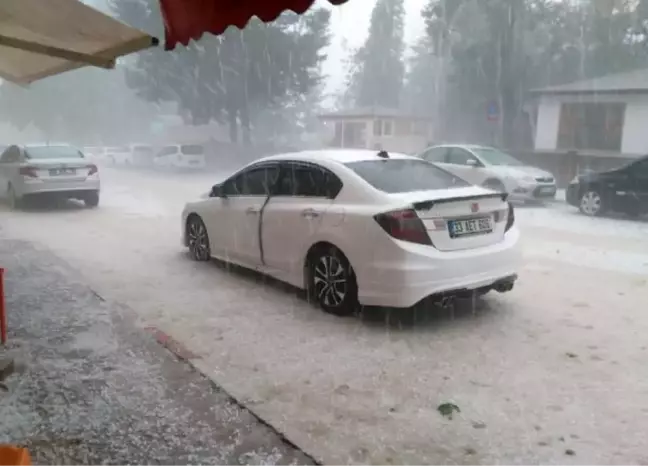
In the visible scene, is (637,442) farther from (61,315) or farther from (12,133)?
(12,133)

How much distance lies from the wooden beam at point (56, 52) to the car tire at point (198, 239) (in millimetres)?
2655

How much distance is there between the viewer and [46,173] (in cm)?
1330

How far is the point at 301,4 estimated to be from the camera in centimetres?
283

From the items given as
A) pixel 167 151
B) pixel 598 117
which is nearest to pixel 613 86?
pixel 598 117

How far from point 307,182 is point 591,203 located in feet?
31.9

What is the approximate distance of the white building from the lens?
70.3ft

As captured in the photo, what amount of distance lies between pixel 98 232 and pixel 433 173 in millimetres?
7028

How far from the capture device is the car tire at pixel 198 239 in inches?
316

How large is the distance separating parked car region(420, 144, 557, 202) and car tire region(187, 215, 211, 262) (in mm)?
7592

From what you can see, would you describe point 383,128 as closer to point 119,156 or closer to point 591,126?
point 591,126

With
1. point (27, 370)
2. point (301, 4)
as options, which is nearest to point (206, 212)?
point (27, 370)

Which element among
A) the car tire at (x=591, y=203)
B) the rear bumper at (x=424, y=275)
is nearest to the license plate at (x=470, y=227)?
the rear bumper at (x=424, y=275)

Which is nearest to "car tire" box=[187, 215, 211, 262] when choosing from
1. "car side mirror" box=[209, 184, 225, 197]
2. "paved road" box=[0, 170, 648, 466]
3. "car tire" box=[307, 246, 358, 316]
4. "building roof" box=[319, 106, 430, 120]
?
"paved road" box=[0, 170, 648, 466]

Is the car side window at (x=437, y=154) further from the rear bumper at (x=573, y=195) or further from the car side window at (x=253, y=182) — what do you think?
the car side window at (x=253, y=182)
